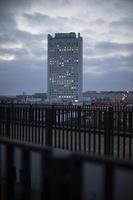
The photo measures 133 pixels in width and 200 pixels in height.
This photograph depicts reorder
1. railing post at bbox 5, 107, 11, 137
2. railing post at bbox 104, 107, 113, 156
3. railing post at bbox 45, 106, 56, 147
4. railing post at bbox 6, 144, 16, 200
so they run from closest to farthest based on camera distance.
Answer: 1. railing post at bbox 6, 144, 16, 200
2. railing post at bbox 104, 107, 113, 156
3. railing post at bbox 45, 106, 56, 147
4. railing post at bbox 5, 107, 11, 137

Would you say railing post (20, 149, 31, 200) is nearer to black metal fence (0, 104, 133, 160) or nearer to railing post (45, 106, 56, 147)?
black metal fence (0, 104, 133, 160)

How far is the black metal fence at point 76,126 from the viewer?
9023 mm

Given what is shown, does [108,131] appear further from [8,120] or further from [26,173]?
[26,173]

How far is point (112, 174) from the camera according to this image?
2.38 m

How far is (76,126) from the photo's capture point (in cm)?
998

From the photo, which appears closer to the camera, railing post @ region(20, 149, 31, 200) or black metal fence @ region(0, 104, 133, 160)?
railing post @ region(20, 149, 31, 200)

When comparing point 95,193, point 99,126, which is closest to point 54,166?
point 95,193

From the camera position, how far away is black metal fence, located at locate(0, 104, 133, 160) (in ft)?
29.6

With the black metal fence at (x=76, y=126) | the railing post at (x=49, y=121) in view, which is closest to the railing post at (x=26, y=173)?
the black metal fence at (x=76, y=126)

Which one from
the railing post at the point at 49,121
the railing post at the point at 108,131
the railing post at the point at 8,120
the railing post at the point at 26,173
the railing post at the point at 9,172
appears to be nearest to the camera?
the railing post at the point at 26,173

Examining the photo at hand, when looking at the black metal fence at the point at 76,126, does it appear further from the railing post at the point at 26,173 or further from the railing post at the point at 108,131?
the railing post at the point at 26,173

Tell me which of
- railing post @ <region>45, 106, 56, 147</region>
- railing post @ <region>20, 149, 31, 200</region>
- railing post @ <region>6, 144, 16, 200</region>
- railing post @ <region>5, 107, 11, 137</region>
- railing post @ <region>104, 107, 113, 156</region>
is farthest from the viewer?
railing post @ <region>5, 107, 11, 137</region>

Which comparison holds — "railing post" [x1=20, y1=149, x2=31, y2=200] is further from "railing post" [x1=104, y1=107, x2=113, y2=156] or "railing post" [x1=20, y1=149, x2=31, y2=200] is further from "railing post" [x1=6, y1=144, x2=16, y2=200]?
"railing post" [x1=104, y1=107, x2=113, y2=156]

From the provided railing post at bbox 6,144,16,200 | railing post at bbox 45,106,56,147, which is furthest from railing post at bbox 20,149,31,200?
railing post at bbox 45,106,56,147
